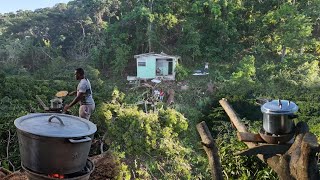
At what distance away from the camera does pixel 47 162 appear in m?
3.04

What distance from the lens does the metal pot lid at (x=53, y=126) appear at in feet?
9.85

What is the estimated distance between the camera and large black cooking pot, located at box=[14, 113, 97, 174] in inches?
117

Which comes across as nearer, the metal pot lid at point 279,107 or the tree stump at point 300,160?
the tree stump at point 300,160

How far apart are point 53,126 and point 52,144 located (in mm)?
210

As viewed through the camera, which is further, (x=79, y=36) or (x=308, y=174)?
(x=79, y=36)

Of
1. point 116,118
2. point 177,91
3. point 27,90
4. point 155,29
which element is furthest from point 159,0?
point 116,118

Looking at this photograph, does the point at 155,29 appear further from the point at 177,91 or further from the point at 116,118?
the point at 116,118

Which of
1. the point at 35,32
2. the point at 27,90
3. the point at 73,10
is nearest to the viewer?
the point at 27,90

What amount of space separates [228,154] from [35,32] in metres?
22.6

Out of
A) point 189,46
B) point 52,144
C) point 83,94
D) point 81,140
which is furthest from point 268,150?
point 189,46

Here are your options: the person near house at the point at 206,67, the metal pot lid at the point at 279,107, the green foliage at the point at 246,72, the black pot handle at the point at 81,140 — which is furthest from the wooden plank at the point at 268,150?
the person near house at the point at 206,67

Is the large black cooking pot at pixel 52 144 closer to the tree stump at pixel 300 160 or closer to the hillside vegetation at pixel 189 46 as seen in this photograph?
the tree stump at pixel 300 160

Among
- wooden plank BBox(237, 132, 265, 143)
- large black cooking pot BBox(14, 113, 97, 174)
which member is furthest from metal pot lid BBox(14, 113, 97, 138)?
wooden plank BBox(237, 132, 265, 143)

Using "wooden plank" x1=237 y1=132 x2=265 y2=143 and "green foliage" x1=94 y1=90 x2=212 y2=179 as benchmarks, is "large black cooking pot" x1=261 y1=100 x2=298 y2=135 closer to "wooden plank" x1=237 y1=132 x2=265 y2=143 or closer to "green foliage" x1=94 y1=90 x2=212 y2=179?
"wooden plank" x1=237 y1=132 x2=265 y2=143
